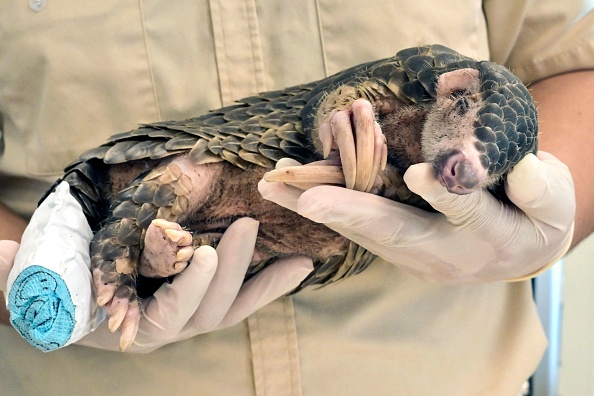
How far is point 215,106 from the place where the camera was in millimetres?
933

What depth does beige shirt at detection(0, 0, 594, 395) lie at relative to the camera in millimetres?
901

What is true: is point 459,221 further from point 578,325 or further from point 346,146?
point 578,325

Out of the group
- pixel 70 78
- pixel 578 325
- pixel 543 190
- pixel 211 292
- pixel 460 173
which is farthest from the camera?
pixel 578 325

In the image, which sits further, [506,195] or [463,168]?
[506,195]

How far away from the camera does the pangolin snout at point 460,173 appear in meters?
0.58

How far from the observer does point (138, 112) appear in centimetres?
93

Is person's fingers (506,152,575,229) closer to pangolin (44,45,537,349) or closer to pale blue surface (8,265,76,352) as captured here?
pangolin (44,45,537,349)

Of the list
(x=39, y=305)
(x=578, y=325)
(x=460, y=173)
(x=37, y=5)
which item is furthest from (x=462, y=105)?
(x=578, y=325)

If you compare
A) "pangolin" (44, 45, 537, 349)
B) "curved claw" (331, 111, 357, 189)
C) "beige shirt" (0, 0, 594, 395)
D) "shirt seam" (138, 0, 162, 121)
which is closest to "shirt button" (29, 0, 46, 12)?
"beige shirt" (0, 0, 594, 395)

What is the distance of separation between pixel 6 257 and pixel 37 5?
16.1 inches

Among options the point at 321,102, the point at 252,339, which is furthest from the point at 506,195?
the point at 252,339

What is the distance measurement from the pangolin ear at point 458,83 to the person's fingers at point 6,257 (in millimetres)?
559

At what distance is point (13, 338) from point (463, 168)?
2.58 ft

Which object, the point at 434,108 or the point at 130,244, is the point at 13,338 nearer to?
the point at 130,244
